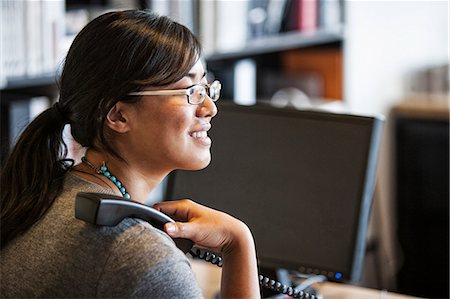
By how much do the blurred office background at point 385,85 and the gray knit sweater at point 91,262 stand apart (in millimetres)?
1774

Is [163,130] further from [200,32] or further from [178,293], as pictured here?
[200,32]

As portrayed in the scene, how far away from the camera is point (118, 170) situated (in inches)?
57.5

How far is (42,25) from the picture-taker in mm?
2348

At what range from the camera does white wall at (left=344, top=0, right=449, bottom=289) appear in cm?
341

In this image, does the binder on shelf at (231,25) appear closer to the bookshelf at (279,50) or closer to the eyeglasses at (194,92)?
the bookshelf at (279,50)

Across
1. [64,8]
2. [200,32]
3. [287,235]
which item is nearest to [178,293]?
[287,235]

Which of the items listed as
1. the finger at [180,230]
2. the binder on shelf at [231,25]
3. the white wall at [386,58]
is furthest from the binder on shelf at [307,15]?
the finger at [180,230]

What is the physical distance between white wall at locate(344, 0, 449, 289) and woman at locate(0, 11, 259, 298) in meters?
1.97

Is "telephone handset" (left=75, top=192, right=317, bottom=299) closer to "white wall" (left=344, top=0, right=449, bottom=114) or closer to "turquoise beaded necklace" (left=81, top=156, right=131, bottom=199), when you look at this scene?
"turquoise beaded necklace" (left=81, top=156, right=131, bottom=199)

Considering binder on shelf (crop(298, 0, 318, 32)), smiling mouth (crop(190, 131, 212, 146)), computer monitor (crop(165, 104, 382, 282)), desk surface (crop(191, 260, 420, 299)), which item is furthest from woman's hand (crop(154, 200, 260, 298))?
binder on shelf (crop(298, 0, 318, 32))

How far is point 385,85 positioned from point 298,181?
1.85 meters

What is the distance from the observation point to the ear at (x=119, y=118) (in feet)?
4.61

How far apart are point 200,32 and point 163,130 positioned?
4.80ft

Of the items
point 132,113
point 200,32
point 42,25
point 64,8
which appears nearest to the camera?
point 132,113
